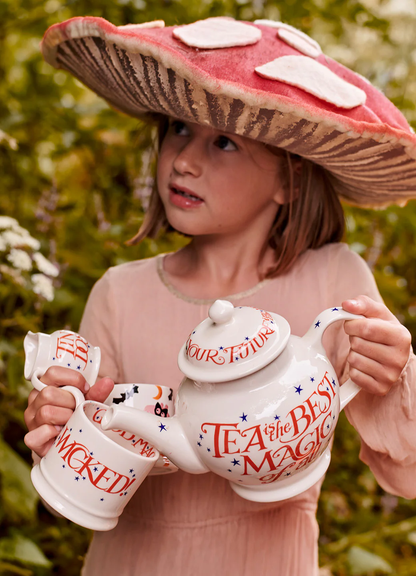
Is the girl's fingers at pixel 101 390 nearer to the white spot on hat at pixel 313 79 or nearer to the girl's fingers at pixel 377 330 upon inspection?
the girl's fingers at pixel 377 330

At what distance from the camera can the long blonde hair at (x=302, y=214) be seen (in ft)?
3.30

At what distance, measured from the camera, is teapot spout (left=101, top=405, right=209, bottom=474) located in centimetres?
64

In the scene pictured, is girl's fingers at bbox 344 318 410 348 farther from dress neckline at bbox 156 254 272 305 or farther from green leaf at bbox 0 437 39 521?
green leaf at bbox 0 437 39 521

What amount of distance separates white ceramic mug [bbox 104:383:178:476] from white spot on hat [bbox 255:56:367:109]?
43 centimetres

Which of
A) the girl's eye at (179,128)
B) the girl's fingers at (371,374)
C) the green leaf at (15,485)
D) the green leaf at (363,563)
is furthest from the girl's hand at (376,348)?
the green leaf at (363,563)

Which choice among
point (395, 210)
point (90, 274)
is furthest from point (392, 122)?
point (395, 210)

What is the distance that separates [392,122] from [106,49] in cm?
41

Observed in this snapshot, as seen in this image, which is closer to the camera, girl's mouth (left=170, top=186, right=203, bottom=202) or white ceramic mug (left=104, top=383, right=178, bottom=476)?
white ceramic mug (left=104, top=383, right=178, bottom=476)

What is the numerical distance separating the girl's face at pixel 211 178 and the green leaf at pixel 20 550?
31.8 inches

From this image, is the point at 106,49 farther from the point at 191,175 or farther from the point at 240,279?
the point at 240,279

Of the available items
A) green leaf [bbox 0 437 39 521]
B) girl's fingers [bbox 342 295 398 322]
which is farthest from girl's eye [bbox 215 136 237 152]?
green leaf [bbox 0 437 39 521]

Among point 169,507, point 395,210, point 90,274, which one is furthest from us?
point 395,210

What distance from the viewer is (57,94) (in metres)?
1.65

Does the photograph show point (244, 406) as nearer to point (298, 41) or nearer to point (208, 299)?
point (208, 299)
